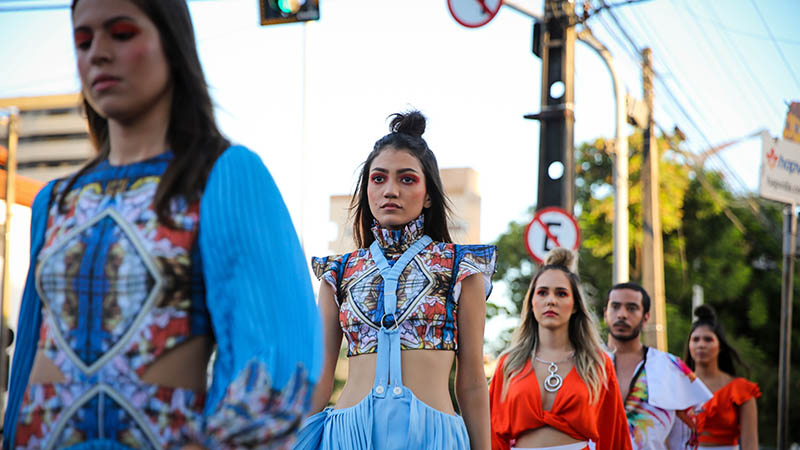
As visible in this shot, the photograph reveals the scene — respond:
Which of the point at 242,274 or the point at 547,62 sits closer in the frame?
the point at 242,274

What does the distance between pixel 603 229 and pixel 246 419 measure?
3300 centimetres

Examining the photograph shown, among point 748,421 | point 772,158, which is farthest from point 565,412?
point 772,158

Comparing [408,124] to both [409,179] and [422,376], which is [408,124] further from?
[422,376]

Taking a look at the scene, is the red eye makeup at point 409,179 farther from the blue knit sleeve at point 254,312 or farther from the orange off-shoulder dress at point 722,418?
the orange off-shoulder dress at point 722,418

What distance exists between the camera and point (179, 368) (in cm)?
186

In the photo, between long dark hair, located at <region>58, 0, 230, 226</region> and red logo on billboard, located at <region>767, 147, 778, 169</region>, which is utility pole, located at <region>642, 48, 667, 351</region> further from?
long dark hair, located at <region>58, 0, 230, 226</region>

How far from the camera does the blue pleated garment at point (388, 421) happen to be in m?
3.63

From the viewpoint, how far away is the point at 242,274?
185 centimetres

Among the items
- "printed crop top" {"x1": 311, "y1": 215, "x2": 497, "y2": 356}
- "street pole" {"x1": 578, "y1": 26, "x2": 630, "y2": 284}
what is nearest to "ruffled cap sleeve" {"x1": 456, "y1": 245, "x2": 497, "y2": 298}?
"printed crop top" {"x1": 311, "y1": 215, "x2": 497, "y2": 356}

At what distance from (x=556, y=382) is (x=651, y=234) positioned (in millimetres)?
15350

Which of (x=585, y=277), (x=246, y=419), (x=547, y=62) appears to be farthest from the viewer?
(x=585, y=277)

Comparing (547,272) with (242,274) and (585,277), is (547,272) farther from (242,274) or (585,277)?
(585,277)

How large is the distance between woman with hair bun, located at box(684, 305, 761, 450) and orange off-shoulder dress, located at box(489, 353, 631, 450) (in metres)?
3.14

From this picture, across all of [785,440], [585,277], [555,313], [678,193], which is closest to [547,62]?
[785,440]
